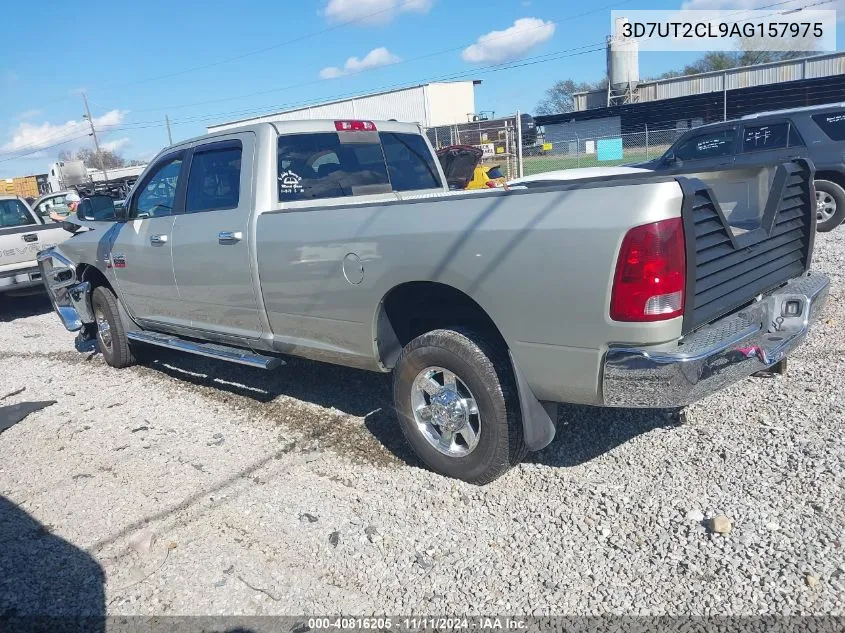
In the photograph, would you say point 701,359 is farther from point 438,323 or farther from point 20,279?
point 20,279

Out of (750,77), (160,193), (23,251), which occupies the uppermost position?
(750,77)

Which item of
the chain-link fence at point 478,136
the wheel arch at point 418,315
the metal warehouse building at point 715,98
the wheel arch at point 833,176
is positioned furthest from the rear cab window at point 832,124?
the metal warehouse building at point 715,98

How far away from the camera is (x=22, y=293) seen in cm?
1036

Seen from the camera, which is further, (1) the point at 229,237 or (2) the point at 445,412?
(1) the point at 229,237

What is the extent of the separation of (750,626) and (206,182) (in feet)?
14.5

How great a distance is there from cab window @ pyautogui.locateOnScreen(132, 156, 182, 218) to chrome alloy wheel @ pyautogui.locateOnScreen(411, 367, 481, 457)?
9.25ft

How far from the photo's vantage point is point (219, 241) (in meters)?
4.81

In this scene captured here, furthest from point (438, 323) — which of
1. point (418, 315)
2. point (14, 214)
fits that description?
point (14, 214)

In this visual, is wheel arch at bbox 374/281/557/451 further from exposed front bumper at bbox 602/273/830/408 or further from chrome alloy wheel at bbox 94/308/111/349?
chrome alloy wheel at bbox 94/308/111/349

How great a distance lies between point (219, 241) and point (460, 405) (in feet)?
7.11

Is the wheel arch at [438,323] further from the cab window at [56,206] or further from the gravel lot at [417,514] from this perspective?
the cab window at [56,206]

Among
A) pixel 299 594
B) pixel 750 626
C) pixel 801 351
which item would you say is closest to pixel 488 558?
pixel 299 594

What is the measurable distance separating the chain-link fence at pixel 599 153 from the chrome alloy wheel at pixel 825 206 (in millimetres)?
13077

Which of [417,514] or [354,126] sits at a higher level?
[354,126]
